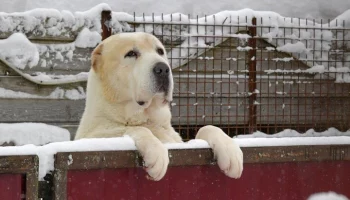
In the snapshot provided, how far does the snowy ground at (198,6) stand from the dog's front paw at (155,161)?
18.0ft

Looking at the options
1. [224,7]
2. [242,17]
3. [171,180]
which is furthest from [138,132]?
[224,7]

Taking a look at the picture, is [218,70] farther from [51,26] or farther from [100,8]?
[51,26]

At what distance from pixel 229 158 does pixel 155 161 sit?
1.09ft

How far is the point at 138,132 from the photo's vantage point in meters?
2.93

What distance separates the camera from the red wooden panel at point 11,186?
212 centimetres

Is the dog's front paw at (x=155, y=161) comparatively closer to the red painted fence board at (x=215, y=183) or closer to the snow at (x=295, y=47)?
the red painted fence board at (x=215, y=183)

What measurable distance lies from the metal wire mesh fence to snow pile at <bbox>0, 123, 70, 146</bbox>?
139 cm

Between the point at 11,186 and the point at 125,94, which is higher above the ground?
the point at 125,94

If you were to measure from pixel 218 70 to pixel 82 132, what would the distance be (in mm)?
3746

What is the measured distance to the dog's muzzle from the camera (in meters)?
3.61

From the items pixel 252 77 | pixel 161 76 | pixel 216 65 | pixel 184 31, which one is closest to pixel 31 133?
pixel 184 31

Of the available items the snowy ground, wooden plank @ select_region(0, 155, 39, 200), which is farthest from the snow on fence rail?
wooden plank @ select_region(0, 155, 39, 200)

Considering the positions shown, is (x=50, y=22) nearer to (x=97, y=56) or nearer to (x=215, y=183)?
(x=97, y=56)

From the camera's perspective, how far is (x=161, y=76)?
3.62m
